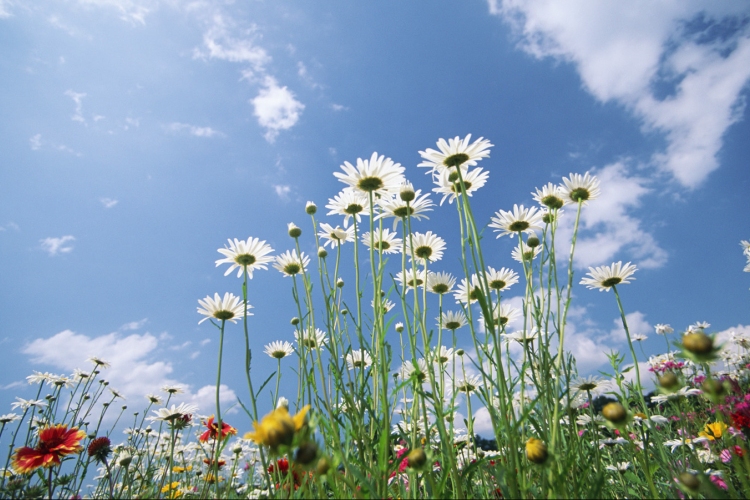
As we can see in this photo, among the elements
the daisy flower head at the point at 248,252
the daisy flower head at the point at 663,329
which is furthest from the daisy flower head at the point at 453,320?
the daisy flower head at the point at 663,329

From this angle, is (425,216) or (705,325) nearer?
(425,216)

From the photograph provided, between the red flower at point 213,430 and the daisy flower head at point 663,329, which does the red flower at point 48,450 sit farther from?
the daisy flower head at point 663,329

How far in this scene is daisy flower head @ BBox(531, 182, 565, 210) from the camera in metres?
2.23

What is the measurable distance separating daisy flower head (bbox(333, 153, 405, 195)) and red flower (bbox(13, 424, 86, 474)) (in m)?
1.88

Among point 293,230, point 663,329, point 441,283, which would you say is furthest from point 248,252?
point 663,329

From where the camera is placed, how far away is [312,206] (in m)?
2.31

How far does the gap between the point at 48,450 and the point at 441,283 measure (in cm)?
221

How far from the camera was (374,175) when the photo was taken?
196 cm

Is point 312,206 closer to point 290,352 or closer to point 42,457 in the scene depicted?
point 290,352

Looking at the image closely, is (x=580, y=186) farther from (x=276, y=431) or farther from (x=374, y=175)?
(x=276, y=431)

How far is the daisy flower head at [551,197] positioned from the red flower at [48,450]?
8.77ft

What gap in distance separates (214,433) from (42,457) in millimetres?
960

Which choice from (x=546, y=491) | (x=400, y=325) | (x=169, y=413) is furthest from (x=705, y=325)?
(x=169, y=413)

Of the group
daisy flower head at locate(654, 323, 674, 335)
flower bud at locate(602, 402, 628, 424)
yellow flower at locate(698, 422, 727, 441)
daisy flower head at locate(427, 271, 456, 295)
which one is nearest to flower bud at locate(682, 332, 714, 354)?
flower bud at locate(602, 402, 628, 424)
